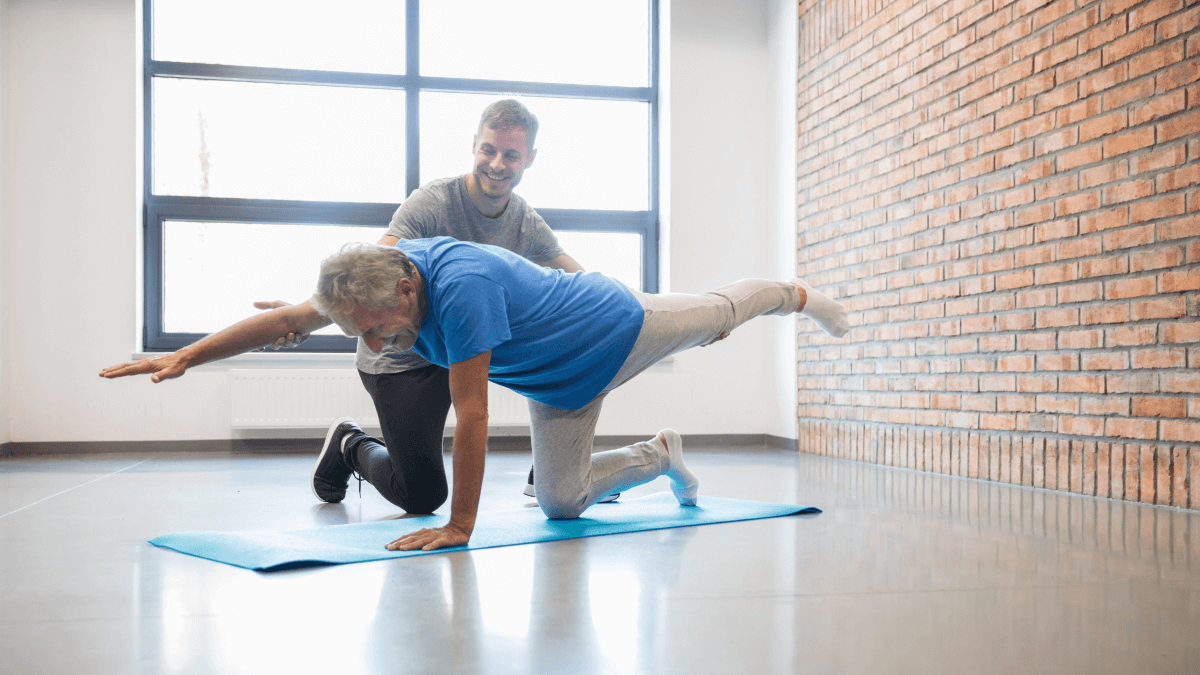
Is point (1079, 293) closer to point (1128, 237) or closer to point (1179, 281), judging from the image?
point (1128, 237)

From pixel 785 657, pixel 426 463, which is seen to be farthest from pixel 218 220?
pixel 785 657

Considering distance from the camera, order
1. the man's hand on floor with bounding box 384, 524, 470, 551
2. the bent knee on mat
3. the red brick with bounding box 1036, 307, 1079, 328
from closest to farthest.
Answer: the man's hand on floor with bounding box 384, 524, 470, 551 < the bent knee on mat < the red brick with bounding box 1036, 307, 1079, 328

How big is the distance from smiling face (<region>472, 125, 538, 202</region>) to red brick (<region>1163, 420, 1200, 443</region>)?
212 cm

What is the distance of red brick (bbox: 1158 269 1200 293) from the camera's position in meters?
2.58

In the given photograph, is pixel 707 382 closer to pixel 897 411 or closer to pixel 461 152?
pixel 897 411

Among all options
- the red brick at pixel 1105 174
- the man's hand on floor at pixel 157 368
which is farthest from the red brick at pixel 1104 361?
the man's hand on floor at pixel 157 368

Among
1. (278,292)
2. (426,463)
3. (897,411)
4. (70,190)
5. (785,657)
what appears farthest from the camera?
(278,292)

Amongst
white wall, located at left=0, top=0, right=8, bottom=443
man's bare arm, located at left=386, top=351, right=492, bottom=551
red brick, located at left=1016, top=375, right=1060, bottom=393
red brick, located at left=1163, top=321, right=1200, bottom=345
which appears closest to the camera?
man's bare arm, located at left=386, top=351, right=492, bottom=551

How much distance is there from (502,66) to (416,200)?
10.5 feet

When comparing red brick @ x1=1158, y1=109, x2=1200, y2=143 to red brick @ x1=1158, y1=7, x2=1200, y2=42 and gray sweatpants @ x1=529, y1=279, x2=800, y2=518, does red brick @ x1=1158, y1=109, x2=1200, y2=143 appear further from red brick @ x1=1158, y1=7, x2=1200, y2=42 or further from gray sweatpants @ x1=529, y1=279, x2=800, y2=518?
gray sweatpants @ x1=529, y1=279, x2=800, y2=518

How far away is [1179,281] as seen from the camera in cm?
263

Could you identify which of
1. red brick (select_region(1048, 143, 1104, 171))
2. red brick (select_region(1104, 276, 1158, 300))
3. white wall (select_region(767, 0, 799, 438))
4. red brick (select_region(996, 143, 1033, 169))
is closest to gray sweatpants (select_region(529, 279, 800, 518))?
red brick (select_region(1104, 276, 1158, 300))

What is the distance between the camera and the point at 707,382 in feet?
18.2

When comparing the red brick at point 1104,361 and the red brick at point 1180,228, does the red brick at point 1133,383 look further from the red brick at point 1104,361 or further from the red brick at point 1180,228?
the red brick at point 1180,228
